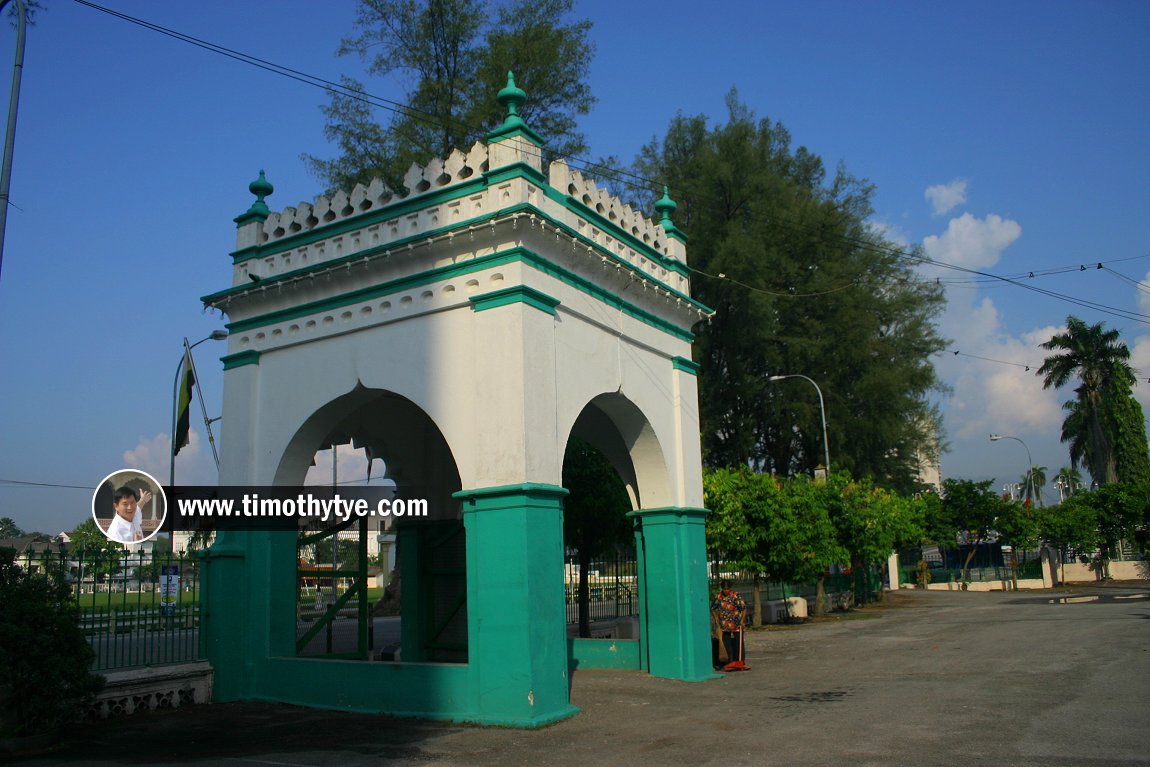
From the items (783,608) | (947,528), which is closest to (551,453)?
(783,608)

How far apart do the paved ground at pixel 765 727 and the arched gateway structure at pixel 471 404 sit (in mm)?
678

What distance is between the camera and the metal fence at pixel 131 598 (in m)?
10.1

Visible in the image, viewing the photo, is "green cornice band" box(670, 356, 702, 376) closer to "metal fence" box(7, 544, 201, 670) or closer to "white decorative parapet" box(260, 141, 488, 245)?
"white decorative parapet" box(260, 141, 488, 245)

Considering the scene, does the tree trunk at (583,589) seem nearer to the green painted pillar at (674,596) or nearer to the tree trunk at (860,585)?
the green painted pillar at (674,596)

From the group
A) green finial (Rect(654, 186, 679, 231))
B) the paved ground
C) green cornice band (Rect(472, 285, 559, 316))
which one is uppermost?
→ green finial (Rect(654, 186, 679, 231))

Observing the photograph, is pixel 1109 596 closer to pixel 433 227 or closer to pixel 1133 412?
pixel 1133 412

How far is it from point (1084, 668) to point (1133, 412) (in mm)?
42794

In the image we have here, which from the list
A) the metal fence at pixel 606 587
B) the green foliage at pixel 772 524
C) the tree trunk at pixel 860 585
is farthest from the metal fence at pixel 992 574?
the metal fence at pixel 606 587

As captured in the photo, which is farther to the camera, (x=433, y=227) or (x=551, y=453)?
(x=433, y=227)

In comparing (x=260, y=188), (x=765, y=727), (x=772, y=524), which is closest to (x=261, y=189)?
(x=260, y=188)

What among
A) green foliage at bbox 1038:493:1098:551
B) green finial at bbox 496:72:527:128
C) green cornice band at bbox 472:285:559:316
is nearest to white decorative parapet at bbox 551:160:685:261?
green finial at bbox 496:72:527:128

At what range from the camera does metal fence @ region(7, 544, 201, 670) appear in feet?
33.2

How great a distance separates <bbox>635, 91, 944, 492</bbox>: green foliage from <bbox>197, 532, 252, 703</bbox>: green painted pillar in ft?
72.1

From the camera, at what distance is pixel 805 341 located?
104ft
